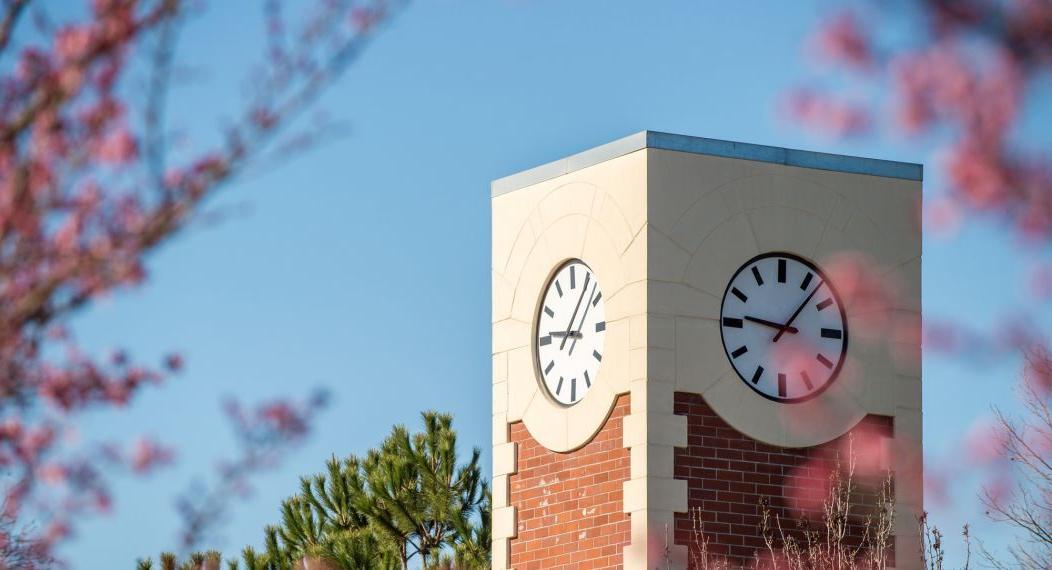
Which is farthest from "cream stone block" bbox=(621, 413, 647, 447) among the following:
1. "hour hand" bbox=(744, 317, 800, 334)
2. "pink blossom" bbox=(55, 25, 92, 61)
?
"pink blossom" bbox=(55, 25, 92, 61)

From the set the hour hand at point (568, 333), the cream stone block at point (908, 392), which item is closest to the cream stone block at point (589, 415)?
the hour hand at point (568, 333)

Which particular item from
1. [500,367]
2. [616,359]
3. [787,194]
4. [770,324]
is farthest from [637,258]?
[500,367]

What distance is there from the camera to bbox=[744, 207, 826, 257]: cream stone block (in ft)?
44.4

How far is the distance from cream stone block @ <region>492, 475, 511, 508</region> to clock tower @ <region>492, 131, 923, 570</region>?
1cm

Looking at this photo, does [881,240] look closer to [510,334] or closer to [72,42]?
[510,334]

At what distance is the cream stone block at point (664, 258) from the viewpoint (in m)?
13.1

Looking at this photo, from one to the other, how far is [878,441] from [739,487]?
1.30 m

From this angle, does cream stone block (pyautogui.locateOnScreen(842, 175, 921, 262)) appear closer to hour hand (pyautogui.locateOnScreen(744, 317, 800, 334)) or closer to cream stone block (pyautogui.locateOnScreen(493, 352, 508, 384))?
hour hand (pyautogui.locateOnScreen(744, 317, 800, 334))

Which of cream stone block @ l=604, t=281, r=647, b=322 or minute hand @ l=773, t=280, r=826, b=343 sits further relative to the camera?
minute hand @ l=773, t=280, r=826, b=343

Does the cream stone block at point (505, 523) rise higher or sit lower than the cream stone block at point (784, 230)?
lower

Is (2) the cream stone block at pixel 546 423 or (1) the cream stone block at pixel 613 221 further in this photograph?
(2) the cream stone block at pixel 546 423

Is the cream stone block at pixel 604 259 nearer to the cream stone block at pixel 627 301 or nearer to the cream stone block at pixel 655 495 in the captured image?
the cream stone block at pixel 627 301

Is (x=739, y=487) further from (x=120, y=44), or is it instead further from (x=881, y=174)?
(x=120, y=44)

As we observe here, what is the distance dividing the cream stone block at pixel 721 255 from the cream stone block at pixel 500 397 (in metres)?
1.96
